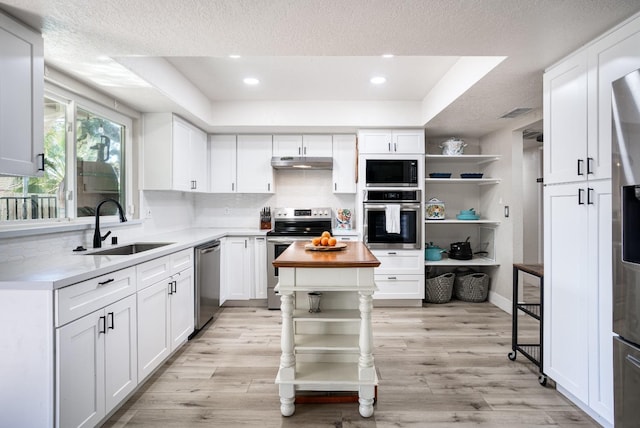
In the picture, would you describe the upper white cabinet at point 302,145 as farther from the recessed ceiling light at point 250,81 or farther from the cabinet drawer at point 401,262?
the cabinet drawer at point 401,262

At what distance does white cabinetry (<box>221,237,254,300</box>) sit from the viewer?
3949 mm

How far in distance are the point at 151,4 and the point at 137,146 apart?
2.13 m

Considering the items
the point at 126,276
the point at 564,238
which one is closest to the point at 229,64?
the point at 126,276

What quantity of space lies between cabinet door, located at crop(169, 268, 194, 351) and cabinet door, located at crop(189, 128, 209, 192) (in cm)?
137

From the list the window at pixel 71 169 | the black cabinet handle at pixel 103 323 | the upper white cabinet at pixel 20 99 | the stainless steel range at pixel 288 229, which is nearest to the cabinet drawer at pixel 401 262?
the stainless steel range at pixel 288 229

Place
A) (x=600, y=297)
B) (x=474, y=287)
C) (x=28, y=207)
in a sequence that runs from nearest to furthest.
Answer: (x=600, y=297)
(x=28, y=207)
(x=474, y=287)

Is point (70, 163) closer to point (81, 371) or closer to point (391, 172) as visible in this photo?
point (81, 371)

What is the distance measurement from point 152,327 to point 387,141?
3158 mm

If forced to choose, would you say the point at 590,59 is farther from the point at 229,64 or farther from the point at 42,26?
the point at 42,26

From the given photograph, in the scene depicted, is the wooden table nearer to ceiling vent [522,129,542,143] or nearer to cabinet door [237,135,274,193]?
ceiling vent [522,129,542,143]

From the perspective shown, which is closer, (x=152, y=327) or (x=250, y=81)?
(x=152, y=327)

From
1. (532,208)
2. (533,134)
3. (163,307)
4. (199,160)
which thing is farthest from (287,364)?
(532,208)

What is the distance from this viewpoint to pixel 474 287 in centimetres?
416

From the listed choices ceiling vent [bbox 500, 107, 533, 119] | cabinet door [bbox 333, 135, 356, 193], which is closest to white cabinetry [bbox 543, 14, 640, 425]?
ceiling vent [bbox 500, 107, 533, 119]
